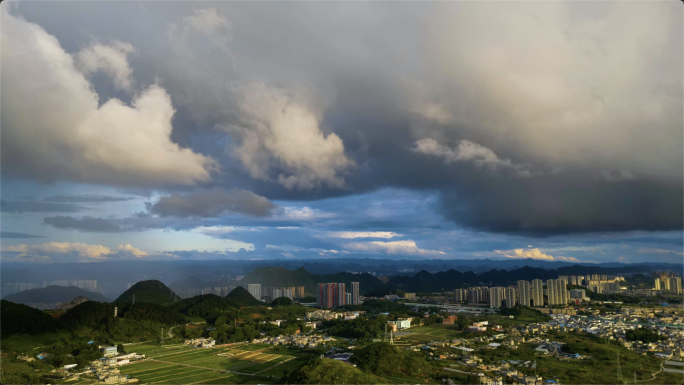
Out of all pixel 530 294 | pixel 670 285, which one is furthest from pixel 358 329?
pixel 670 285

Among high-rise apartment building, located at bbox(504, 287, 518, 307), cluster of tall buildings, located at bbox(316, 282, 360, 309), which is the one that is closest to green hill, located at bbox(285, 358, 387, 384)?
cluster of tall buildings, located at bbox(316, 282, 360, 309)

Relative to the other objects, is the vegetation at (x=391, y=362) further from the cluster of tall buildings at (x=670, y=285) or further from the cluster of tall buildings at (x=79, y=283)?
the cluster of tall buildings at (x=79, y=283)

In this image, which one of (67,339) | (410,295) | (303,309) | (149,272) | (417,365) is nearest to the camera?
(417,365)

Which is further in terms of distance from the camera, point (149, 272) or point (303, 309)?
point (149, 272)

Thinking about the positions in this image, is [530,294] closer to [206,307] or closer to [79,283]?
[206,307]

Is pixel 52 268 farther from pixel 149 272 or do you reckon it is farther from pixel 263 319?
pixel 263 319

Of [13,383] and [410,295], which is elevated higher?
[13,383]

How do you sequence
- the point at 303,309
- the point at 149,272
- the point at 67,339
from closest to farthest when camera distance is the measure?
the point at 67,339 < the point at 303,309 < the point at 149,272

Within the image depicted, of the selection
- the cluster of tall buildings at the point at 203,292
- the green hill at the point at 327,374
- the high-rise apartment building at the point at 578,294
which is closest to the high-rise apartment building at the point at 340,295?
the cluster of tall buildings at the point at 203,292

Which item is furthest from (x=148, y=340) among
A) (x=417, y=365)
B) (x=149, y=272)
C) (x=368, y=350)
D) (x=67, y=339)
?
(x=149, y=272)
